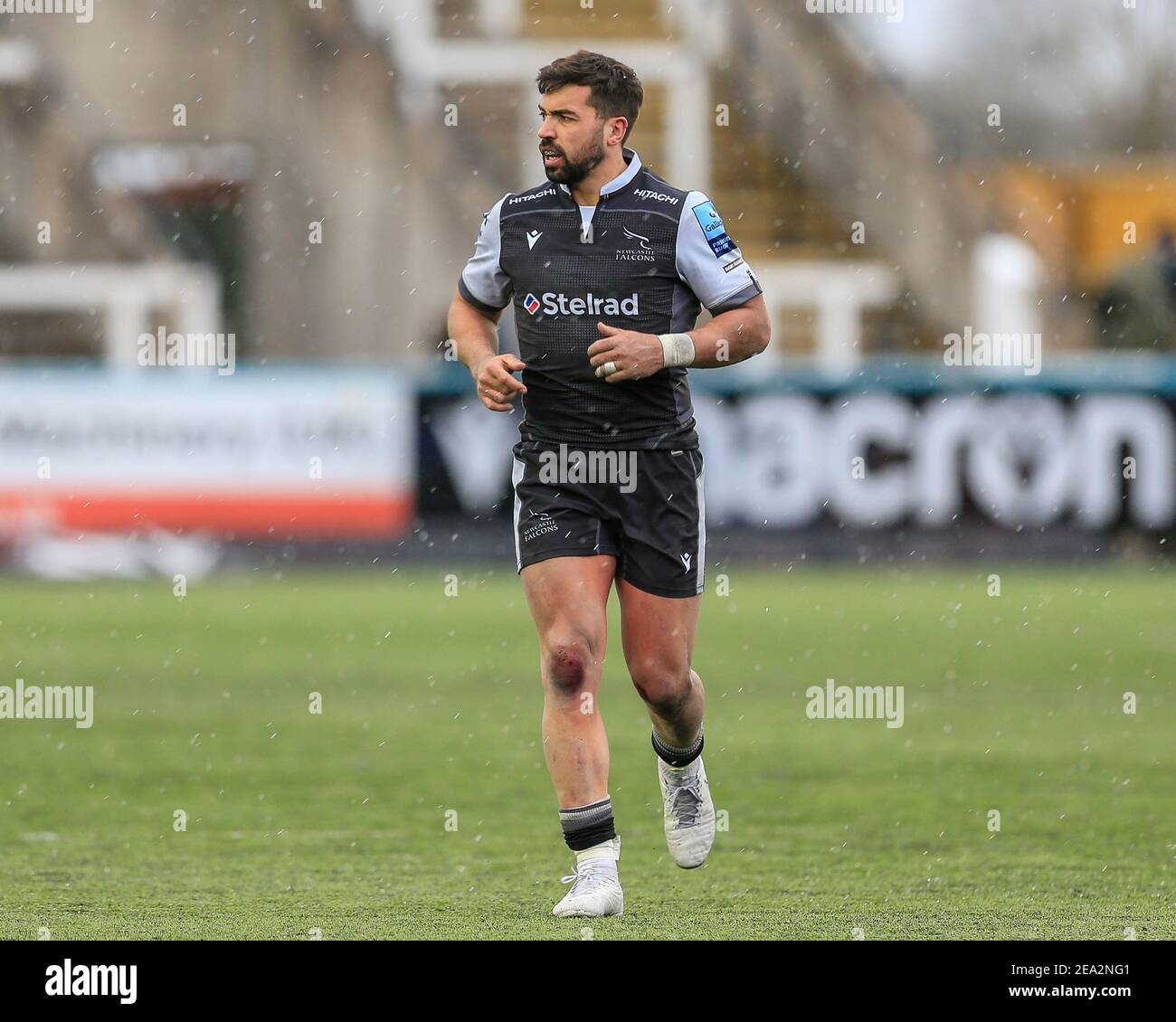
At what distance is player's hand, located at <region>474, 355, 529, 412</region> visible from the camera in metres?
6.56

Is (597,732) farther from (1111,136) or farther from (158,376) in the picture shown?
(1111,136)

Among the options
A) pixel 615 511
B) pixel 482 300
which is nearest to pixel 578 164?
pixel 482 300

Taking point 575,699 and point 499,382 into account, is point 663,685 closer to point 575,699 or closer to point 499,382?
point 575,699

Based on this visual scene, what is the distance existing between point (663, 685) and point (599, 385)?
935mm

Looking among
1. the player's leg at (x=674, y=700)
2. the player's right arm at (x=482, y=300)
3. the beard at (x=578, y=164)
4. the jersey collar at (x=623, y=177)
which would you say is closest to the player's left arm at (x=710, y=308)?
the jersey collar at (x=623, y=177)

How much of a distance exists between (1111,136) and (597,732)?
32.0 metres

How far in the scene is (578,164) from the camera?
264 inches

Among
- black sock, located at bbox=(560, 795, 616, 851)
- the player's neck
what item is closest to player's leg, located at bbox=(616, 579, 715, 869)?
black sock, located at bbox=(560, 795, 616, 851)

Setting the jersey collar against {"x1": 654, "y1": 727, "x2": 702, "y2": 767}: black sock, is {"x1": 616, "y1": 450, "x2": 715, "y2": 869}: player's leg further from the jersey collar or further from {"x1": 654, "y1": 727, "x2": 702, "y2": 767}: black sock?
the jersey collar

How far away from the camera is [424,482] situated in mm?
18750

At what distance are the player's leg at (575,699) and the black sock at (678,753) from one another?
58cm

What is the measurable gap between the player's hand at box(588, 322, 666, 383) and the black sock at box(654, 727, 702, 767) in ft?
4.28

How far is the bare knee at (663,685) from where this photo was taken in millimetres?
6934
